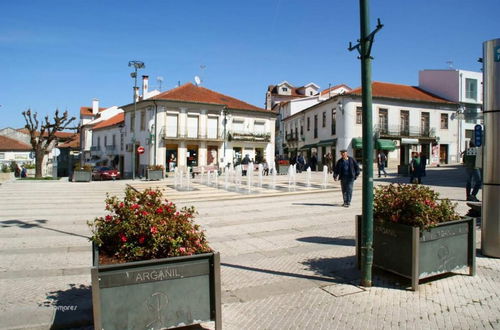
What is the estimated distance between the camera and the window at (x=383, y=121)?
35.3 metres

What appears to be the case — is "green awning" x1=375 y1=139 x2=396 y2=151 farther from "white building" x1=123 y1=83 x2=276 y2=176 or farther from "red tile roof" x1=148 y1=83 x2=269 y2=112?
"red tile roof" x1=148 y1=83 x2=269 y2=112

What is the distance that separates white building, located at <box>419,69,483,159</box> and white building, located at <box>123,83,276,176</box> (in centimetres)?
1853

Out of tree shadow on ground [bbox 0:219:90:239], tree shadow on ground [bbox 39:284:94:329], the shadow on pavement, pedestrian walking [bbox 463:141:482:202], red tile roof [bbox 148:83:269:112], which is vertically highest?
red tile roof [bbox 148:83:269:112]

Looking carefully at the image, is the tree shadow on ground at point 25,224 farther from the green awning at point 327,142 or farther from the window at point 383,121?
the window at point 383,121

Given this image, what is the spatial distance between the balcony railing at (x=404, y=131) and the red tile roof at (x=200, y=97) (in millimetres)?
12584

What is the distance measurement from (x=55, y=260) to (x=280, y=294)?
364 cm

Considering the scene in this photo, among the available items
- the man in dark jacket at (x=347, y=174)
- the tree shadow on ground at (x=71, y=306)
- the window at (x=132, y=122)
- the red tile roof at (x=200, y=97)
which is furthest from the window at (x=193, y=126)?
the tree shadow on ground at (x=71, y=306)

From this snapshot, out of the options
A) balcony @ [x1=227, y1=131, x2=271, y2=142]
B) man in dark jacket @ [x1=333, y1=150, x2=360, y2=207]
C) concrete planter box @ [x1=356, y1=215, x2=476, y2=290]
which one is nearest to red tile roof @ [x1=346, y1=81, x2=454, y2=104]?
balcony @ [x1=227, y1=131, x2=271, y2=142]

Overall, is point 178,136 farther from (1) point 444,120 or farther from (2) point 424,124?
(1) point 444,120

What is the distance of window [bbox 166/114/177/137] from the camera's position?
1347 inches

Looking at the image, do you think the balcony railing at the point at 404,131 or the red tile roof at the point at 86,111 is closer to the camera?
the balcony railing at the point at 404,131

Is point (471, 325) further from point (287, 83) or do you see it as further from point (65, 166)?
point (65, 166)

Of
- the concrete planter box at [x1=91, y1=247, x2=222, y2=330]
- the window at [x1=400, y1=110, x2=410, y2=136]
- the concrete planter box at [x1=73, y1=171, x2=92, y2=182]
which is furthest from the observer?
the window at [x1=400, y1=110, x2=410, y2=136]

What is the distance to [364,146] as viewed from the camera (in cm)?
425
